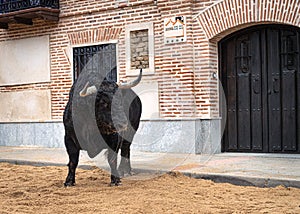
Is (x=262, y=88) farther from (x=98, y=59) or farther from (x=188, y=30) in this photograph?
(x=98, y=59)

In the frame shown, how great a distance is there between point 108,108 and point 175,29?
4.31 meters

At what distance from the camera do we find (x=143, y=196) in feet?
18.8

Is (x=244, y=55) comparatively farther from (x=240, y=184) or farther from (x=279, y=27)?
(x=240, y=184)

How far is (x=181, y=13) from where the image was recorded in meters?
9.85

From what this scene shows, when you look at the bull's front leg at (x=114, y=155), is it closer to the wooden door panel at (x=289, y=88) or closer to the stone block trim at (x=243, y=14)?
the wooden door panel at (x=289, y=88)


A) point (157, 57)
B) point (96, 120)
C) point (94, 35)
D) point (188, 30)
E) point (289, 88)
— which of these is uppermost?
point (94, 35)

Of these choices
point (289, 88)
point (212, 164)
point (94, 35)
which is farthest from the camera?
point (94, 35)

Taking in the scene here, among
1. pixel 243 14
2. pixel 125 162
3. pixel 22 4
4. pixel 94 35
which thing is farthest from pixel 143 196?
pixel 22 4

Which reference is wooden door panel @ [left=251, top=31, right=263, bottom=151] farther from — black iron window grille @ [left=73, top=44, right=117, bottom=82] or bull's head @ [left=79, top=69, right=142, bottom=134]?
bull's head @ [left=79, top=69, right=142, bottom=134]

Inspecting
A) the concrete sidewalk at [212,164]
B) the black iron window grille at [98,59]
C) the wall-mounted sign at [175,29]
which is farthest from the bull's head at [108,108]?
the black iron window grille at [98,59]

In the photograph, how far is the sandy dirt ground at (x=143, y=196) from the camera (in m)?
5.16

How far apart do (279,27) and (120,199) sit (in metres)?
5.19

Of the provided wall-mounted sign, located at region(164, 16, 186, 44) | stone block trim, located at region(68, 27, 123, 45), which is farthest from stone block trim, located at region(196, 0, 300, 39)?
stone block trim, located at region(68, 27, 123, 45)

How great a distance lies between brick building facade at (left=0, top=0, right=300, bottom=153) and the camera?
9562 mm
